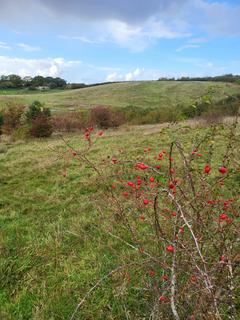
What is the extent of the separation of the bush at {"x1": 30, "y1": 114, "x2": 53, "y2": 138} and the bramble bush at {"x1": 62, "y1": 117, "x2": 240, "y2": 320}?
12.9m

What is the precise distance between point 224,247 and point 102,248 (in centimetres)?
199

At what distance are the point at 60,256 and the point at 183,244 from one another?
1.98m

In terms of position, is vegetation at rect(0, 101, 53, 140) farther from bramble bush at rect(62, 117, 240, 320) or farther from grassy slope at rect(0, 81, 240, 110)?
grassy slope at rect(0, 81, 240, 110)

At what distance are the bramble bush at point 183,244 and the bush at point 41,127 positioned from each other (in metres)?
12.9

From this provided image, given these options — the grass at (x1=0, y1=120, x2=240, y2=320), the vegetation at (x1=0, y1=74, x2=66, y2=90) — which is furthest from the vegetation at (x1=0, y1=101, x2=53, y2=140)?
the vegetation at (x1=0, y1=74, x2=66, y2=90)

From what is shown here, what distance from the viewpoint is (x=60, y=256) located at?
384 centimetres

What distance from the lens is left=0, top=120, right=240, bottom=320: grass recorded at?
9.69 ft

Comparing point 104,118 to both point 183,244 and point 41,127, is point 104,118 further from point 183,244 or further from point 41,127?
point 183,244

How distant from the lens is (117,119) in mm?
22078

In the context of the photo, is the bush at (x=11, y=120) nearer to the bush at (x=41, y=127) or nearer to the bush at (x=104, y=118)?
the bush at (x=41, y=127)

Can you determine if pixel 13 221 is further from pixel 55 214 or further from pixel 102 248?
pixel 102 248

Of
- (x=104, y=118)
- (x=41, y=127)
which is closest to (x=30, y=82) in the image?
(x=104, y=118)

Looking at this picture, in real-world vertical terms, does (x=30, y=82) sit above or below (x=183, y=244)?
above

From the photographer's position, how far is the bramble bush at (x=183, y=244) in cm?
201
